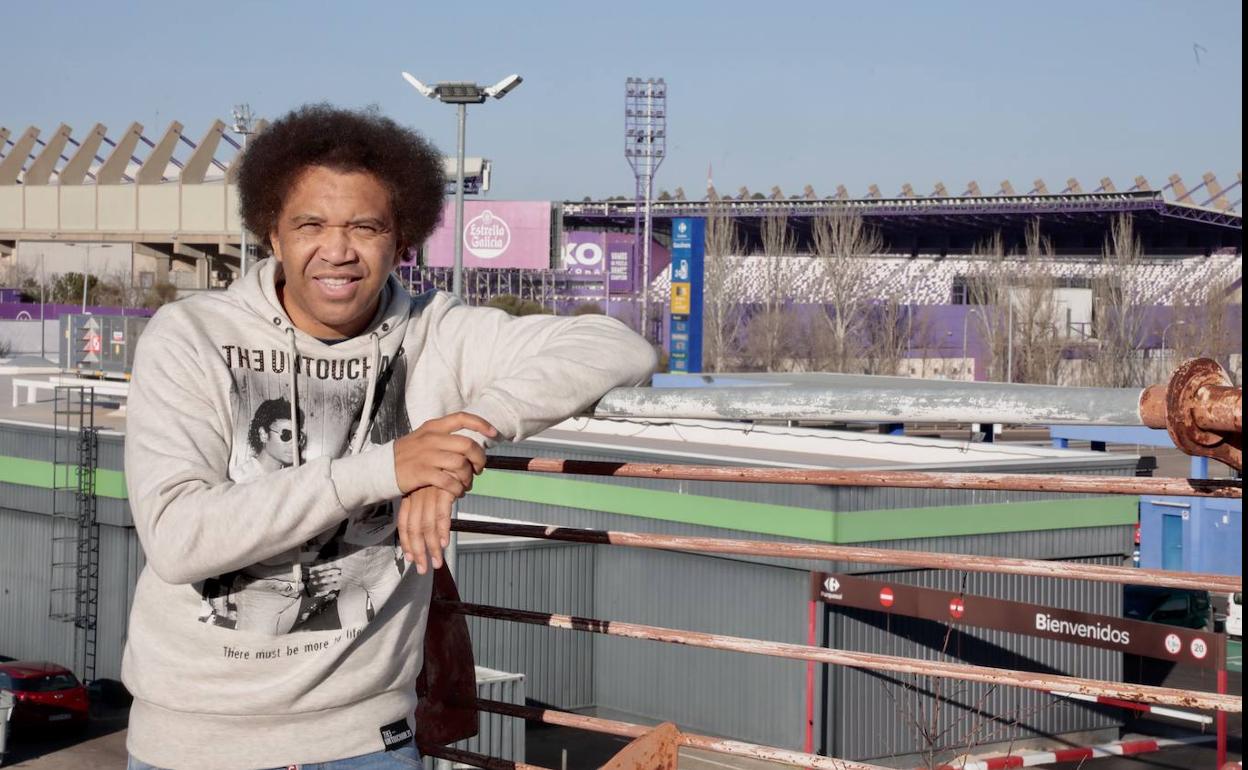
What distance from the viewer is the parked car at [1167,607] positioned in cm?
2438

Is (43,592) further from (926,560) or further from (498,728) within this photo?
(926,560)

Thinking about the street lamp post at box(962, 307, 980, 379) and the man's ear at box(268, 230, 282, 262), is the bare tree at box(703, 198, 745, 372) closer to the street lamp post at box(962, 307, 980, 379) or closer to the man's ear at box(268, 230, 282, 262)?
the street lamp post at box(962, 307, 980, 379)

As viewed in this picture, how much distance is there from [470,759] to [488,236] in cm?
6775

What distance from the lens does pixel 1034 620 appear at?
15.9 metres

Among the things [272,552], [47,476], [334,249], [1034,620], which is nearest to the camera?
[272,552]

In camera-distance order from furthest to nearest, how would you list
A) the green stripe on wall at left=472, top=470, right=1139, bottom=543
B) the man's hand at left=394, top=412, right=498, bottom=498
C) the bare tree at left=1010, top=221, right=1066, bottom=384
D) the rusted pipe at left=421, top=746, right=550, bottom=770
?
the bare tree at left=1010, top=221, right=1066, bottom=384, the green stripe on wall at left=472, top=470, right=1139, bottom=543, the rusted pipe at left=421, top=746, right=550, bottom=770, the man's hand at left=394, top=412, right=498, bottom=498

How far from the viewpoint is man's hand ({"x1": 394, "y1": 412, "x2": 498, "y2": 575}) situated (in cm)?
226

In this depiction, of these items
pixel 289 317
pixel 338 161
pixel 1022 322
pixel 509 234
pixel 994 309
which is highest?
pixel 509 234

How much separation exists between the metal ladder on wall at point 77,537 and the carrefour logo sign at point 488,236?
156 feet

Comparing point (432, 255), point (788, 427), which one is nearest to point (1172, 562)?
point (788, 427)

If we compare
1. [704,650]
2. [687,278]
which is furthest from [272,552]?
[687,278]

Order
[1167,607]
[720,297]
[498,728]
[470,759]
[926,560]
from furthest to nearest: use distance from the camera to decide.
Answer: [720,297] < [1167,607] < [498,728] < [470,759] < [926,560]

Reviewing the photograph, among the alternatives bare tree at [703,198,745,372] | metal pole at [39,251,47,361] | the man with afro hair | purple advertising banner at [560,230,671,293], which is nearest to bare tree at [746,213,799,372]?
bare tree at [703,198,745,372]

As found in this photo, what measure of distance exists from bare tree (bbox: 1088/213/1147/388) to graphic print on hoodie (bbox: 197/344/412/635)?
170 feet
